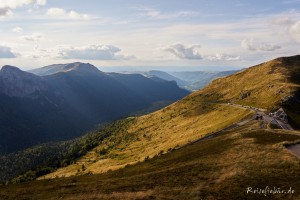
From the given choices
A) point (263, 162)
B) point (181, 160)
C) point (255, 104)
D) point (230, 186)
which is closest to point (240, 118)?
point (255, 104)

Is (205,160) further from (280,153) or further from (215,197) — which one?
(215,197)

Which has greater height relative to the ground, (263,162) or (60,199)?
(263,162)

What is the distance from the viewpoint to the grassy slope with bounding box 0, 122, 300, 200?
51.1 meters

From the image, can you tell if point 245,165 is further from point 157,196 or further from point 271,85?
point 271,85

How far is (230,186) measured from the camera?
51.8 m

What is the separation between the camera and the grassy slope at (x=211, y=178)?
51.1 metres

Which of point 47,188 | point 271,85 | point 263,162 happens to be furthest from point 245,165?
point 271,85

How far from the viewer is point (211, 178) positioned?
189 ft

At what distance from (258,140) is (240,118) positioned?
176ft

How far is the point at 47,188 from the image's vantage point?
6912 cm

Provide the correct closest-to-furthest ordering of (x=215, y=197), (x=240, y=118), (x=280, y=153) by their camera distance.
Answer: (x=215, y=197)
(x=280, y=153)
(x=240, y=118)

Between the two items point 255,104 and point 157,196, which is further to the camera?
point 255,104

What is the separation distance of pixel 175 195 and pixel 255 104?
13341 centimetres

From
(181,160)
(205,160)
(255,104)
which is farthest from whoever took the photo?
(255,104)
